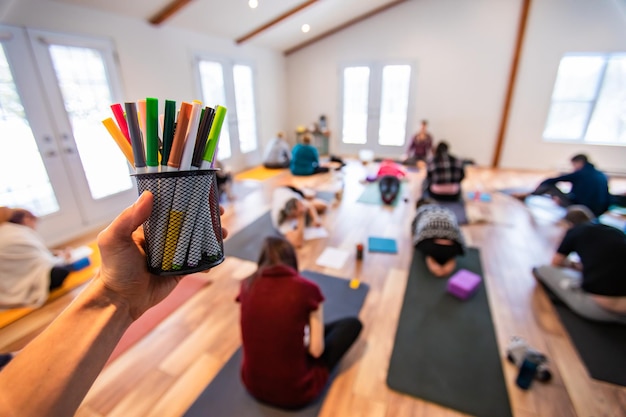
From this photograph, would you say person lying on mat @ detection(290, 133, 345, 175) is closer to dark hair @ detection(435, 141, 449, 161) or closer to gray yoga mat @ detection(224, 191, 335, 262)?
gray yoga mat @ detection(224, 191, 335, 262)

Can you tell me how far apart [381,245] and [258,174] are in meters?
3.41

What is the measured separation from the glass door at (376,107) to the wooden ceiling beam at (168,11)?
4108 millimetres

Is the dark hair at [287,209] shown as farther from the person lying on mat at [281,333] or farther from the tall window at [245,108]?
the tall window at [245,108]

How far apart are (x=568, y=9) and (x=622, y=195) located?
3.52 meters

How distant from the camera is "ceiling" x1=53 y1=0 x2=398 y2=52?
3414 millimetres

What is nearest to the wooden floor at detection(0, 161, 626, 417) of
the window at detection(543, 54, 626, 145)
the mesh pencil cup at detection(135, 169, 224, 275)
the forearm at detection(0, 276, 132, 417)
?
the forearm at detection(0, 276, 132, 417)

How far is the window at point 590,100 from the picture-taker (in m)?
5.04

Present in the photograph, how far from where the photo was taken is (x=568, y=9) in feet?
16.3

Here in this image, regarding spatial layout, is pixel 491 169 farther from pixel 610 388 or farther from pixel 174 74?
pixel 174 74

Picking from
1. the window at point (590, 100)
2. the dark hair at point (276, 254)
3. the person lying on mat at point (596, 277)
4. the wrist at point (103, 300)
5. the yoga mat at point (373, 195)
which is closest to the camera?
the wrist at point (103, 300)

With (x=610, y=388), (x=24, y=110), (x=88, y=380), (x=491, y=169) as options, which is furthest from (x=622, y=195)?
(x=24, y=110)

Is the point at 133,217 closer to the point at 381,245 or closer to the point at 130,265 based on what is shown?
the point at 130,265

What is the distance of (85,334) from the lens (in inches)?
22.7

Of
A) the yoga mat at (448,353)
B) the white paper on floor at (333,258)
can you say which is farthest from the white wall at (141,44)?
the yoga mat at (448,353)
